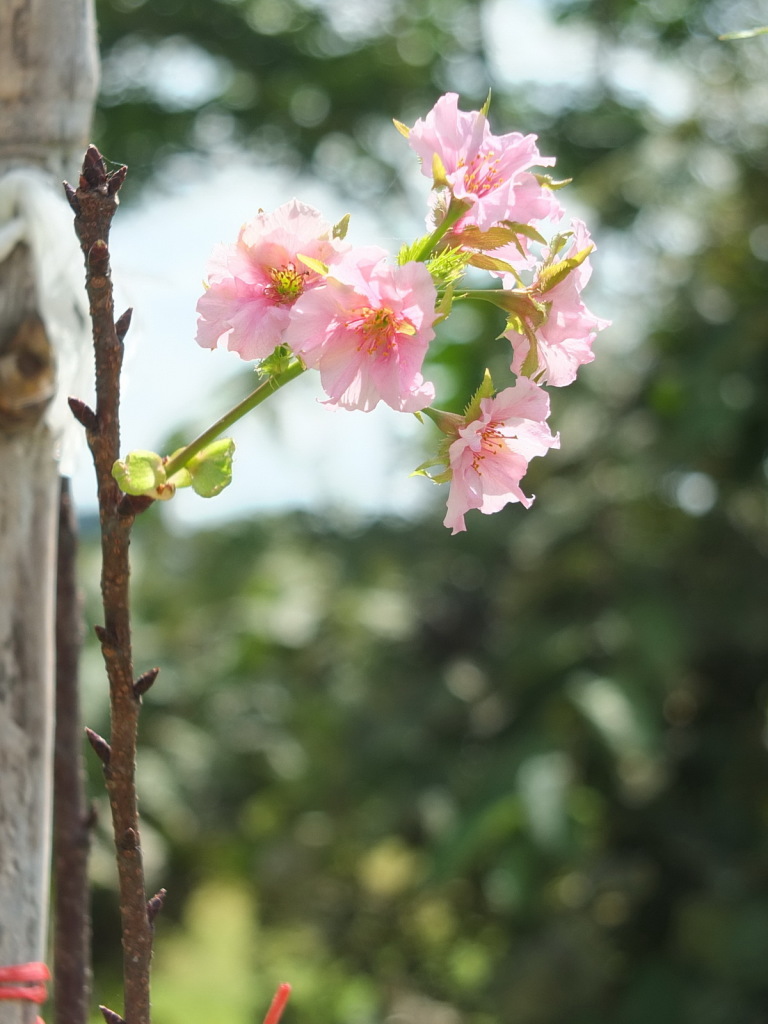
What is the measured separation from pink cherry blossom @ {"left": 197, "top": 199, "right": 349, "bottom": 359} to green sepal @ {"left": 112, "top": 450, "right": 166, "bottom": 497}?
1.8 inches

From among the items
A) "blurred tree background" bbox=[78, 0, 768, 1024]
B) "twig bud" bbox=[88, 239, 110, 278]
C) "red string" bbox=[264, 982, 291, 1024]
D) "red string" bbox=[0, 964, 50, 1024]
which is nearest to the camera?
A: "twig bud" bbox=[88, 239, 110, 278]

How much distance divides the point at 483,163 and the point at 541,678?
2.46m

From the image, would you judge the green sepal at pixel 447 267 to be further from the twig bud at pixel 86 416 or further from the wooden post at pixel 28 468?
the wooden post at pixel 28 468

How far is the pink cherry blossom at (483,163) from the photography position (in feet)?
1.33

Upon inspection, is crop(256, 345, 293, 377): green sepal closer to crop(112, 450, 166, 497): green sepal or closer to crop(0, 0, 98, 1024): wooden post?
crop(112, 450, 166, 497): green sepal

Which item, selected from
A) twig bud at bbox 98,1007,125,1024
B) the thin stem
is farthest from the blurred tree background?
twig bud at bbox 98,1007,125,1024

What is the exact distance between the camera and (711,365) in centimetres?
276

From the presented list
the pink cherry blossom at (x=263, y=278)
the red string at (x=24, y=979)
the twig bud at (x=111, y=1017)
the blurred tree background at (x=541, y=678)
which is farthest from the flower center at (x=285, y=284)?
the blurred tree background at (x=541, y=678)

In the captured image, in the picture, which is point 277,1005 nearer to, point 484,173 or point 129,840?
point 129,840

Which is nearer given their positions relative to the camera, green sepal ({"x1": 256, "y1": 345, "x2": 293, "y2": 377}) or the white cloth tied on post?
green sepal ({"x1": 256, "y1": 345, "x2": 293, "y2": 377})

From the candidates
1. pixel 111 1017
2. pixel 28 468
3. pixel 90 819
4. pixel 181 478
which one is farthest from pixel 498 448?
pixel 90 819

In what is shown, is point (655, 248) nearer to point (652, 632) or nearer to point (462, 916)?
point (652, 632)

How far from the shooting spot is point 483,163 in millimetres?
419

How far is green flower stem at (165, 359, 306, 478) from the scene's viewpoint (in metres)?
0.39
